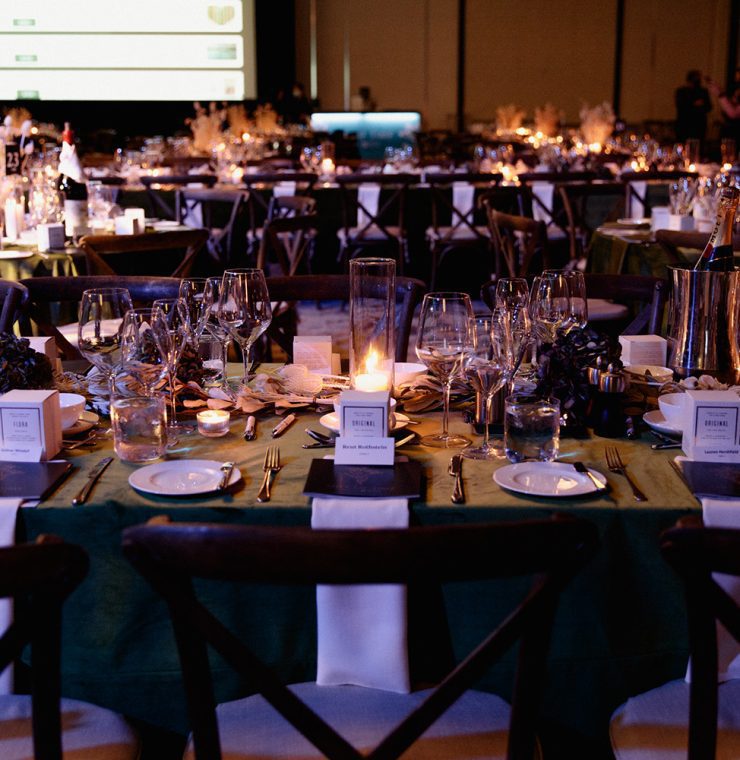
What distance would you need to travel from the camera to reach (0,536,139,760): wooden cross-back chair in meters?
0.99

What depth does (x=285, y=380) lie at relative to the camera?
81.7 inches

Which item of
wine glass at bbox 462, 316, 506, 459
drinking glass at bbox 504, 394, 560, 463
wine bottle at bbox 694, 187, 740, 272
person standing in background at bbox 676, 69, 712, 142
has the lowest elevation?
drinking glass at bbox 504, 394, 560, 463

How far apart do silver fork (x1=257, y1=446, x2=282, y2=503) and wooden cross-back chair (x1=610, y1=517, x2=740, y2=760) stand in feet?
1.96

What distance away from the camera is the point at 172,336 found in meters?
1.90

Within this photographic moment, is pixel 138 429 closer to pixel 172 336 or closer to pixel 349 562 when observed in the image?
pixel 172 336

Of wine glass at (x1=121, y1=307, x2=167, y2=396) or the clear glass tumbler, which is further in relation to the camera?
wine glass at (x1=121, y1=307, x2=167, y2=396)

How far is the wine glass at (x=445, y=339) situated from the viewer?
1.69 m

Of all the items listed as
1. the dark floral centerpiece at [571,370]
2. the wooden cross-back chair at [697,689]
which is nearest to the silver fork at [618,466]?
the dark floral centerpiece at [571,370]

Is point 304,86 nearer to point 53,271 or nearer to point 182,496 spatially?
point 53,271

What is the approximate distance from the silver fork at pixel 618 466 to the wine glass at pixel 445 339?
246 mm

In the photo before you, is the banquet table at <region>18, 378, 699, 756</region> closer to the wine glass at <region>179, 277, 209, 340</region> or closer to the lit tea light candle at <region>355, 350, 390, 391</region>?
the lit tea light candle at <region>355, 350, 390, 391</region>

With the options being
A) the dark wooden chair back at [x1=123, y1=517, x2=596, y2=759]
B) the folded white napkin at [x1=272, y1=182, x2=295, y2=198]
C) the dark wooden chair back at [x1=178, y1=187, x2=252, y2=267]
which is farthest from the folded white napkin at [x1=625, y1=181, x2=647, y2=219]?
the dark wooden chair back at [x1=123, y1=517, x2=596, y2=759]

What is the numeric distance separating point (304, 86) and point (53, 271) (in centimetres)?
1155

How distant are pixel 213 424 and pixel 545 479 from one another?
613 millimetres
